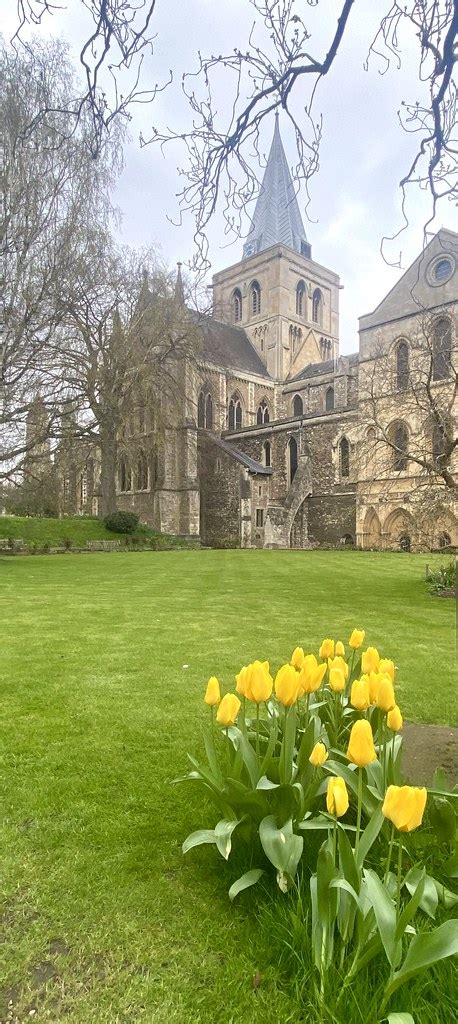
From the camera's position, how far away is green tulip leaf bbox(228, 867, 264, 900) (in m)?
1.68

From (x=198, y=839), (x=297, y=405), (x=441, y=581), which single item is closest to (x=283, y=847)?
(x=198, y=839)

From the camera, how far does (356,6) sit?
9.40ft

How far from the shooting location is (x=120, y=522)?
27.6 metres

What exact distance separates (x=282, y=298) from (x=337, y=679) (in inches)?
1994

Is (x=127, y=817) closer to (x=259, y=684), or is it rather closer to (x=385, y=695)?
(x=259, y=684)

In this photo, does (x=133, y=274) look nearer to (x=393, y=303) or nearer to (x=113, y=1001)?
(x=393, y=303)

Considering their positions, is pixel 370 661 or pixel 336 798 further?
pixel 370 661

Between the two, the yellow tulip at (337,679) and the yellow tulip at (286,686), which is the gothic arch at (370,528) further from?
the yellow tulip at (286,686)

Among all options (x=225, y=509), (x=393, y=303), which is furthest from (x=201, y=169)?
(x=225, y=509)

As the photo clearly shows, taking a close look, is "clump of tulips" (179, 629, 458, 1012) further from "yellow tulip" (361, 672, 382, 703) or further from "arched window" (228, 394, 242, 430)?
"arched window" (228, 394, 242, 430)

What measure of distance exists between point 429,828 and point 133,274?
2540 centimetres

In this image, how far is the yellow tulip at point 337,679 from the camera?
2.10 m

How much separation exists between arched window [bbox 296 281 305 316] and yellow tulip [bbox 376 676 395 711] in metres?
53.0

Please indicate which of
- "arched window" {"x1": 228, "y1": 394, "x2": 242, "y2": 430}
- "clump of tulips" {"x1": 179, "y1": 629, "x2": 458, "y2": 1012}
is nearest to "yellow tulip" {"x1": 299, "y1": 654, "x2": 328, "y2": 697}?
"clump of tulips" {"x1": 179, "y1": 629, "x2": 458, "y2": 1012}
